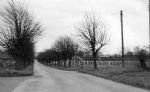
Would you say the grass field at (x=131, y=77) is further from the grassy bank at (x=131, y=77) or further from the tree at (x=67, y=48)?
the tree at (x=67, y=48)

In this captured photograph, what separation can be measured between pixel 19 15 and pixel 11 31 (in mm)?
2768

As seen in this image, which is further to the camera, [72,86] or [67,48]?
[67,48]

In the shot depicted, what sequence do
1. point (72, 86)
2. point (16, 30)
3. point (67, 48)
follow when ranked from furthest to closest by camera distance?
point (67, 48) → point (16, 30) → point (72, 86)

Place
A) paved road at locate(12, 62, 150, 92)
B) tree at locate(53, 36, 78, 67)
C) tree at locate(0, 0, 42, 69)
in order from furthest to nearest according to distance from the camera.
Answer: tree at locate(53, 36, 78, 67) → tree at locate(0, 0, 42, 69) → paved road at locate(12, 62, 150, 92)

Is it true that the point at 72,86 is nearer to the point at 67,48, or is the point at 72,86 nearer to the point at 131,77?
the point at 131,77

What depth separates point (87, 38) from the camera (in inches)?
Answer: 1523

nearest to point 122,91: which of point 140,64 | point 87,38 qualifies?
point 140,64

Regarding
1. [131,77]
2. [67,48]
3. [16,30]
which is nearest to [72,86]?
[131,77]

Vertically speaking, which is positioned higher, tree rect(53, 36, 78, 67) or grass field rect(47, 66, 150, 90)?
tree rect(53, 36, 78, 67)

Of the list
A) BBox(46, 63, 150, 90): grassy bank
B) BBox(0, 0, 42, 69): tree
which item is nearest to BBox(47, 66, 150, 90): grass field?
BBox(46, 63, 150, 90): grassy bank

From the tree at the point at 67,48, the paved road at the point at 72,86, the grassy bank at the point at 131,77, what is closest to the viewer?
the paved road at the point at 72,86

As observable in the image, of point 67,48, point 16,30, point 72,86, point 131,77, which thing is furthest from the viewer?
point 67,48

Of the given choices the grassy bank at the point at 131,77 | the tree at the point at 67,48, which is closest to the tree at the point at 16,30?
the grassy bank at the point at 131,77

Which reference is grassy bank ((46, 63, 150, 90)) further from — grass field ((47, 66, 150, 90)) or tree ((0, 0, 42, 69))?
tree ((0, 0, 42, 69))
